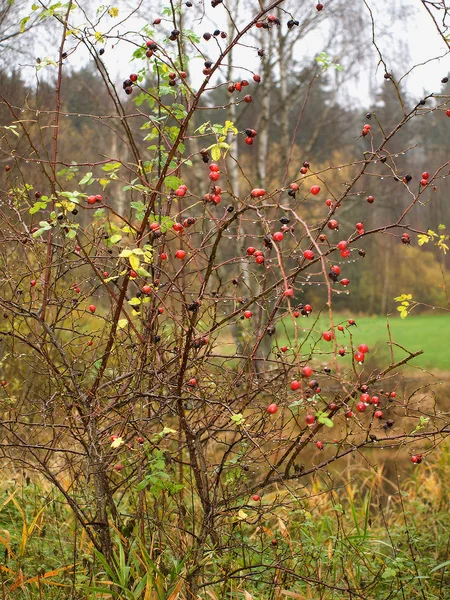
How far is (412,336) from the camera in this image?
16984 mm

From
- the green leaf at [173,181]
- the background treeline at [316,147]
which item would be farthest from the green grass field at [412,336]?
the green leaf at [173,181]

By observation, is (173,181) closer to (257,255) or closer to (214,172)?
(214,172)

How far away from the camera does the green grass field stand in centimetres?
1227

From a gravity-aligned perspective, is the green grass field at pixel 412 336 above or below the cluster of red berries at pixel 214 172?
below

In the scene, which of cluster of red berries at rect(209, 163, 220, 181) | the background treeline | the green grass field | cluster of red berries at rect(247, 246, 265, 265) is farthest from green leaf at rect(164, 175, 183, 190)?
the green grass field

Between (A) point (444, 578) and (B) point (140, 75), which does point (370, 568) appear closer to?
(A) point (444, 578)

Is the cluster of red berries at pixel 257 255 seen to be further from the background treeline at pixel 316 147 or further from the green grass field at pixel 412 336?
the green grass field at pixel 412 336

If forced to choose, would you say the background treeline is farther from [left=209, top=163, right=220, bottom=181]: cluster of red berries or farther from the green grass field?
[left=209, top=163, right=220, bottom=181]: cluster of red berries

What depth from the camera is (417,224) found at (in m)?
21.9

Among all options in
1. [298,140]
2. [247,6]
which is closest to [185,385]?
[247,6]

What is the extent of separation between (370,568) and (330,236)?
13463 mm

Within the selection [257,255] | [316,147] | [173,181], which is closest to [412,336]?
[316,147]

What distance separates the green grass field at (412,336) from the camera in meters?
12.3

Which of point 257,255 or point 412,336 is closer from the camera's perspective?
point 257,255
